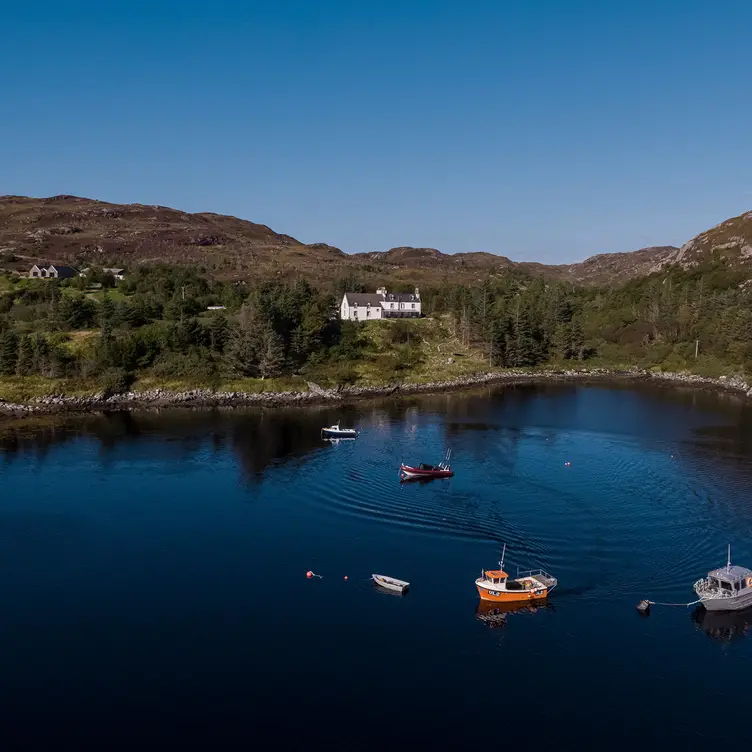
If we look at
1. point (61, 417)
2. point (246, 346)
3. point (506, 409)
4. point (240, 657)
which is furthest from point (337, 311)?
point (240, 657)

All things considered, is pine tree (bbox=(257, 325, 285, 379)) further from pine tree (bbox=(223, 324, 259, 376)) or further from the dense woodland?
pine tree (bbox=(223, 324, 259, 376))

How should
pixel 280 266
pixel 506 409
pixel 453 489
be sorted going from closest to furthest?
1. pixel 453 489
2. pixel 506 409
3. pixel 280 266

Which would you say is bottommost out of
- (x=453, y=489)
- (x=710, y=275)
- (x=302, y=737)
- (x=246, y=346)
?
(x=302, y=737)

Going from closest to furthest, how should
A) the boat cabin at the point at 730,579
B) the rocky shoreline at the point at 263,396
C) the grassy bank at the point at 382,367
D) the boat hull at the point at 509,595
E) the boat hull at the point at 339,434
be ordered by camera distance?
1. the boat cabin at the point at 730,579
2. the boat hull at the point at 509,595
3. the boat hull at the point at 339,434
4. the rocky shoreline at the point at 263,396
5. the grassy bank at the point at 382,367

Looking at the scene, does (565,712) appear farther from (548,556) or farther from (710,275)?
(710,275)

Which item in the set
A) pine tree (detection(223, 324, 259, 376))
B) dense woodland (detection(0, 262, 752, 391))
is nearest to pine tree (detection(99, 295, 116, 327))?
dense woodland (detection(0, 262, 752, 391))

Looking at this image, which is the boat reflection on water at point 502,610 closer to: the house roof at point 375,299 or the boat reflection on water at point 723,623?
the boat reflection on water at point 723,623

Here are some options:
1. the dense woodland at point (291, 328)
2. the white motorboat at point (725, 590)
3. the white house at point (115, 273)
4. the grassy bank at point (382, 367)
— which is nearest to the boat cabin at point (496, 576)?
the white motorboat at point (725, 590)
